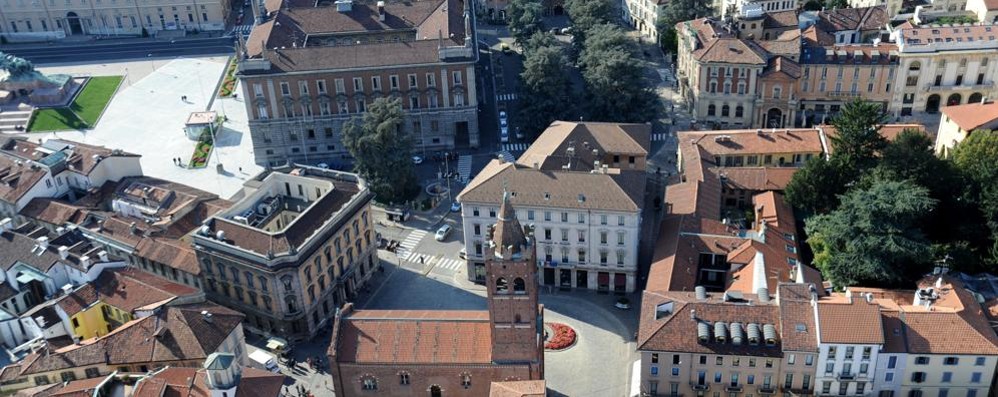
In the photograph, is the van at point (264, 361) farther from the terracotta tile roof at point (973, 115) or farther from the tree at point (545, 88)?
the terracotta tile roof at point (973, 115)

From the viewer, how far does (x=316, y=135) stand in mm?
150000

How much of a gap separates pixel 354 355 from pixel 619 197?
39463mm

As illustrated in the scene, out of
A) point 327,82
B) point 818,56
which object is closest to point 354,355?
point 327,82

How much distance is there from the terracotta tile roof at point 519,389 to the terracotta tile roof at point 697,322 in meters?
12.5

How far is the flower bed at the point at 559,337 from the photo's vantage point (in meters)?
103

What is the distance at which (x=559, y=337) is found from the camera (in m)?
104

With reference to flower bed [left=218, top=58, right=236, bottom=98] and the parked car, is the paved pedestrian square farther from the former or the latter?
the parked car

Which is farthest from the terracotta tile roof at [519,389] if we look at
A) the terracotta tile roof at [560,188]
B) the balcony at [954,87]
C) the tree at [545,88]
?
the balcony at [954,87]

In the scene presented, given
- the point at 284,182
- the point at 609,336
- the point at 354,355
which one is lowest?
the point at 609,336

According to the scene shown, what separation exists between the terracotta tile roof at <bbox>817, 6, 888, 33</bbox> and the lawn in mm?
143961

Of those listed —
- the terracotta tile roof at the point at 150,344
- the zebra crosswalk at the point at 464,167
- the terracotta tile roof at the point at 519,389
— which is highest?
the terracotta tile roof at the point at 150,344

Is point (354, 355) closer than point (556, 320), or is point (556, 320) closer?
point (354, 355)

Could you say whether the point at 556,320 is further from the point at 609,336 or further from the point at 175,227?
the point at 175,227

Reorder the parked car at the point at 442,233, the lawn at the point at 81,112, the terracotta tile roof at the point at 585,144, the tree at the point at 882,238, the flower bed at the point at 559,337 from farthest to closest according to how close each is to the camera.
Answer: the lawn at the point at 81,112 < the parked car at the point at 442,233 < the terracotta tile roof at the point at 585,144 < the flower bed at the point at 559,337 < the tree at the point at 882,238
